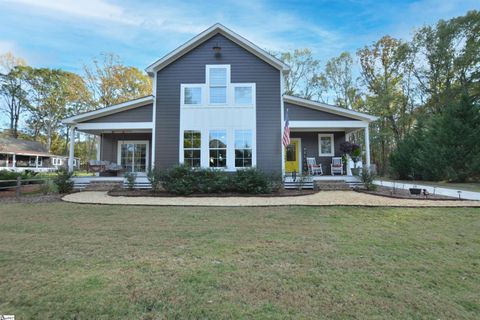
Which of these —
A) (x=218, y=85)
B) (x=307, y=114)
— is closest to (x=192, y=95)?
(x=218, y=85)

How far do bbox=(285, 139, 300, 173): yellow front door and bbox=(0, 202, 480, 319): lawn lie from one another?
8.17m

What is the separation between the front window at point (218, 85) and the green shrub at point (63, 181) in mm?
7264

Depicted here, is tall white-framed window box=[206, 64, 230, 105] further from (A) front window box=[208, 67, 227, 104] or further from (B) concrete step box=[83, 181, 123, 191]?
(B) concrete step box=[83, 181, 123, 191]

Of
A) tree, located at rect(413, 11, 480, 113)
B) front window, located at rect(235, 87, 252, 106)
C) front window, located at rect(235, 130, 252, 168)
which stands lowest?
front window, located at rect(235, 130, 252, 168)

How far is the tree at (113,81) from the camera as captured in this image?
28.8 meters

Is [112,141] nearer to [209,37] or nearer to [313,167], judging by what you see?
[209,37]

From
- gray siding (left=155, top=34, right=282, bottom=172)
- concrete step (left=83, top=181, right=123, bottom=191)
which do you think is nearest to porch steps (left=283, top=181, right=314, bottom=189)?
gray siding (left=155, top=34, right=282, bottom=172)

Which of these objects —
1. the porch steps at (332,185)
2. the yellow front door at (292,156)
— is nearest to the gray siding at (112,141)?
the yellow front door at (292,156)

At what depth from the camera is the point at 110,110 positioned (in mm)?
11695

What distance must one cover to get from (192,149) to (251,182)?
141 inches

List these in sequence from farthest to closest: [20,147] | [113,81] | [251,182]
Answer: [20,147] → [113,81] → [251,182]

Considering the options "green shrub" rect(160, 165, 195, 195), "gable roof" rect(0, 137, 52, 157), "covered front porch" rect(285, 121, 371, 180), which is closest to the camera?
"green shrub" rect(160, 165, 195, 195)

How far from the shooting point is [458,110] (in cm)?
1427

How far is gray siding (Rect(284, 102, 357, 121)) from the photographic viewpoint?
1175 centimetres
